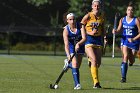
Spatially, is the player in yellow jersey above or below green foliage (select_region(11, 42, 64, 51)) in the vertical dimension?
above

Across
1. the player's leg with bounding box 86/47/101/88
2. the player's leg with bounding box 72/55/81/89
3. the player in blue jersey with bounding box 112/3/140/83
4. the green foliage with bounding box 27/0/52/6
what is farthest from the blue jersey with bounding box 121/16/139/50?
the green foliage with bounding box 27/0/52/6

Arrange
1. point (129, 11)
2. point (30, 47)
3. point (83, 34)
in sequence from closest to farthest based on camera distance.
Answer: point (83, 34), point (129, 11), point (30, 47)

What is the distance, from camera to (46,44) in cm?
5066

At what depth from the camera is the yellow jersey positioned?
13703mm

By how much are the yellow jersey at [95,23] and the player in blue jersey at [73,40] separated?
20.7 inches

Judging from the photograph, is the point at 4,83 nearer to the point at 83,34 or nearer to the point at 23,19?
the point at 83,34

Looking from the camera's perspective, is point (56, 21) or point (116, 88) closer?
point (116, 88)

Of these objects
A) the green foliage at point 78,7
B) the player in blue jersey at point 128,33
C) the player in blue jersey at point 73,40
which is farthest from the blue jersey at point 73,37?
the green foliage at point 78,7

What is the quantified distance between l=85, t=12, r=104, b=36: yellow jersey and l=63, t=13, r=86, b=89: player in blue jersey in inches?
20.7

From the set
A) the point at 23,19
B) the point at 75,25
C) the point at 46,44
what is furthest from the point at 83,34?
the point at 23,19

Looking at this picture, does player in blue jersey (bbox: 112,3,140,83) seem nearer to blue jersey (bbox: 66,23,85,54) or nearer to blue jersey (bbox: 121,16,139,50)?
blue jersey (bbox: 121,16,139,50)

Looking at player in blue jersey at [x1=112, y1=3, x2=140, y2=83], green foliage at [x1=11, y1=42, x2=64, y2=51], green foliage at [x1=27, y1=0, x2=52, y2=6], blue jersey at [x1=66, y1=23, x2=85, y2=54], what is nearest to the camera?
blue jersey at [x1=66, y1=23, x2=85, y2=54]

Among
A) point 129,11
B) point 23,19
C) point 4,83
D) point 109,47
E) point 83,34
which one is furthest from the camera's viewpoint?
point 23,19

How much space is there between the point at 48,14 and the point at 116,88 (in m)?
41.8
